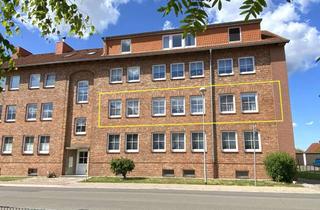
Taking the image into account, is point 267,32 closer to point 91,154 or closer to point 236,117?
point 236,117

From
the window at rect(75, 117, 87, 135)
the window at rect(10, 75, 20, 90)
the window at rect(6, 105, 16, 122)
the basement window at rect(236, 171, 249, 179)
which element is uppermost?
the window at rect(10, 75, 20, 90)

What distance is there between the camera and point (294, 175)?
2211 cm

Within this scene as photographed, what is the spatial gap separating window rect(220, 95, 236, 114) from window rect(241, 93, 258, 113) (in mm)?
778

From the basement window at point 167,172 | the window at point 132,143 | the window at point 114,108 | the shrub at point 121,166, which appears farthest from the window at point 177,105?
the shrub at point 121,166

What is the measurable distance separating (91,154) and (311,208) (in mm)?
19523

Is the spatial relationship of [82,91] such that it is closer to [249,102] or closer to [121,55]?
[121,55]

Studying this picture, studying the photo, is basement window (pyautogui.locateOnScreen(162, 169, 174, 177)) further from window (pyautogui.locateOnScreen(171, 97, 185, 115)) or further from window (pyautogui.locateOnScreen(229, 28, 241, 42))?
window (pyautogui.locateOnScreen(229, 28, 241, 42))

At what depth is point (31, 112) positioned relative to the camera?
30.5 metres

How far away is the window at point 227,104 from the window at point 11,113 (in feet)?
64.4

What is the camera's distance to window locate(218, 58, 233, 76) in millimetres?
26391

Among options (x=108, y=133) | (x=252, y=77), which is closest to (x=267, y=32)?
(x=252, y=77)

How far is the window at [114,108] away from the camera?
2820 centimetres

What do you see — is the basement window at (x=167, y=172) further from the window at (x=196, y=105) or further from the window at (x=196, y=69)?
the window at (x=196, y=69)

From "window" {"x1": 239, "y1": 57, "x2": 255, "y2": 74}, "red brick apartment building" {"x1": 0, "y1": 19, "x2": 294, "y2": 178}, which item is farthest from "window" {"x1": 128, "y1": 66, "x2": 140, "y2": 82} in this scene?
"window" {"x1": 239, "y1": 57, "x2": 255, "y2": 74}
